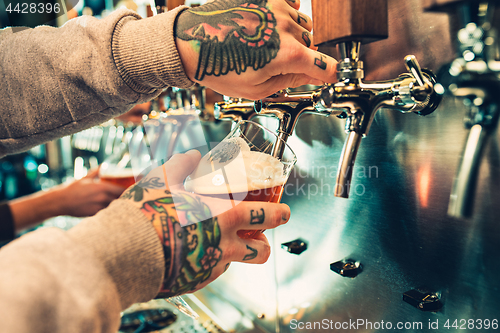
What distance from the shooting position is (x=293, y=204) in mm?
855

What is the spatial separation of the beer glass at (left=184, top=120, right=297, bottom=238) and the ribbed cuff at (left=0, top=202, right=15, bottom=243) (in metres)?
1.12

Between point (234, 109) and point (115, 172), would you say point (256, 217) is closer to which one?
point (234, 109)

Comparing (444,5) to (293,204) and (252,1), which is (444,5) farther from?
Result: (293,204)

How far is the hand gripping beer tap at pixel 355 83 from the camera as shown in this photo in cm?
45

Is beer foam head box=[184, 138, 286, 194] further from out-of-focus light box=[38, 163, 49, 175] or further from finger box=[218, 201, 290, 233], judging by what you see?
out-of-focus light box=[38, 163, 49, 175]

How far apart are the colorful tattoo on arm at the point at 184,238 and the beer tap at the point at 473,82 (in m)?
0.36

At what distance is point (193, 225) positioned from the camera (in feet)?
1.46

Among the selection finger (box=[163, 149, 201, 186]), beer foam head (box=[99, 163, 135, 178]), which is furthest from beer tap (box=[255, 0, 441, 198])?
beer foam head (box=[99, 163, 135, 178])

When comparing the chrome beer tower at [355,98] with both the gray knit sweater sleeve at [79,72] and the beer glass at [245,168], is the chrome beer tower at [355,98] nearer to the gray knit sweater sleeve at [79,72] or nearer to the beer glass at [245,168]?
the beer glass at [245,168]

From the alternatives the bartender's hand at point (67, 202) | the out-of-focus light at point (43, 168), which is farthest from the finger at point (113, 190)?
the out-of-focus light at point (43, 168)

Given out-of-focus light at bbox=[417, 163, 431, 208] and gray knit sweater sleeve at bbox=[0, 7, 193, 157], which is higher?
gray knit sweater sleeve at bbox=[0, 7, 193, 157]

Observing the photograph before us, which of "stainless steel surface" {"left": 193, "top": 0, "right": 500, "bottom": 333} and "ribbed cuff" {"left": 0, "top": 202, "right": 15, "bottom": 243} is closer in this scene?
"stainless steel surface" {"left": 193, "top": 0, "right": 500, "bottom": 333}

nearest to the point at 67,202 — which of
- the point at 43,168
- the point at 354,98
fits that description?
the point at 354,98

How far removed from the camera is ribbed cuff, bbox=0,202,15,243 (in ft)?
4.10
